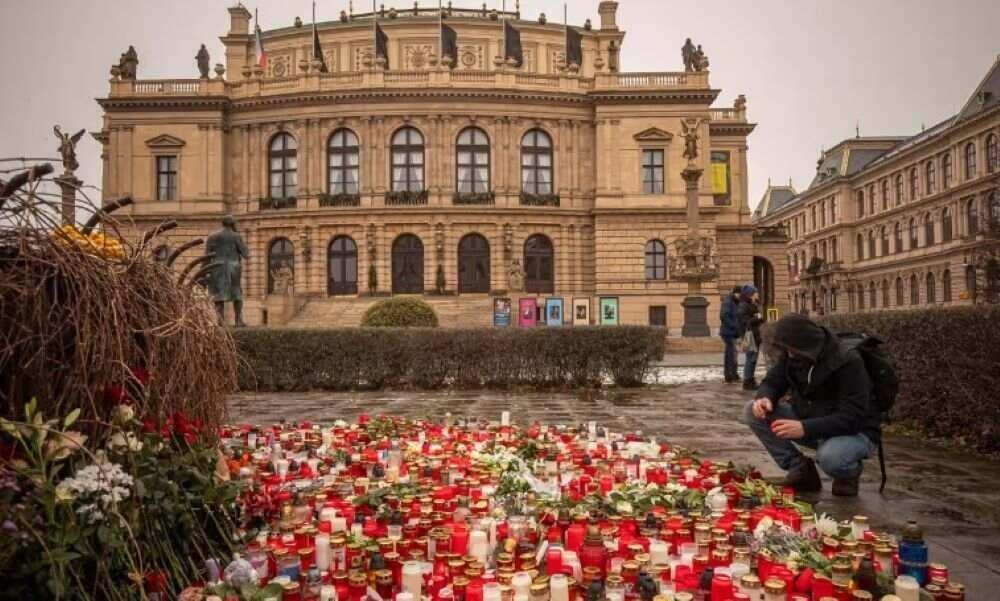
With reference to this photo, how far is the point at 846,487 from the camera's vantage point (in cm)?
505

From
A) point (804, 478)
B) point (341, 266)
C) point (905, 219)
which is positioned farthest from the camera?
point (905, 219)

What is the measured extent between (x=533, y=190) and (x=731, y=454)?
34776 mm

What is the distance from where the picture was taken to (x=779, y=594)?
282cm

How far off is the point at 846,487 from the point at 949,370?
310 centimetres

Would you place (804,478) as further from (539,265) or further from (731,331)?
(539,265)

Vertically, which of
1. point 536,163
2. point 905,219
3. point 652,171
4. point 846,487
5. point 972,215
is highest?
point 536,163

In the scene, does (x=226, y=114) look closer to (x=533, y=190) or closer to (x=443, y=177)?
(x=443, y=177)

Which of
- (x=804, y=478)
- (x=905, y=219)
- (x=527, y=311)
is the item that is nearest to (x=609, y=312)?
(x=527, y=311)

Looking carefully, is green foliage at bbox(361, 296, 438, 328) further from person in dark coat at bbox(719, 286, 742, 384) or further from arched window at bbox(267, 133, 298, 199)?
arched window at bbox(267, 133, 298, 199)

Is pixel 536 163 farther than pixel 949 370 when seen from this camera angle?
Yes

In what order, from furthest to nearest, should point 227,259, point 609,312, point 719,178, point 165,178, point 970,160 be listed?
point 970,160
point 719,178
point 165,178
point 609,312
point 227,259

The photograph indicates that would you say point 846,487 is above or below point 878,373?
below

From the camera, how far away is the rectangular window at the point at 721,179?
45531mm

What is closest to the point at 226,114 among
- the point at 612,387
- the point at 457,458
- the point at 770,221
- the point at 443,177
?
the point at 443,177
